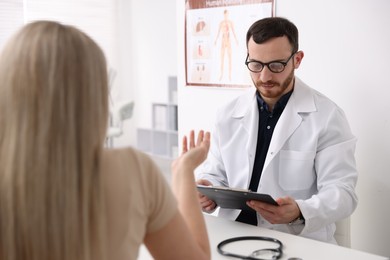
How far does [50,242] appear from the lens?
79 cm

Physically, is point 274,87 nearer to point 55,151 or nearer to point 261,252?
point 261,252

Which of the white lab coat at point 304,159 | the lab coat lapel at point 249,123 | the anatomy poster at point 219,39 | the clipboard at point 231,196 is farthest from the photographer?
the anatomy poster at point 219,39

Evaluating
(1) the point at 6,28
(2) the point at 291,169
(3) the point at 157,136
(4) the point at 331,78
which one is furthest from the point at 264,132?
(3) the point at 157,136

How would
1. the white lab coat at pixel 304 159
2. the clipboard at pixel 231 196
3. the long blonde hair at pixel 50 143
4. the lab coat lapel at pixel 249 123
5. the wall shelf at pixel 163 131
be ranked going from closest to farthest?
the long blonde hair at pixel 50 143 → the clipboard at pixel 231 196 → the white lab coat at pixel 304 159 → the lab coat lapel at pixel 249 123 → the wall shelf at pixel 163 131

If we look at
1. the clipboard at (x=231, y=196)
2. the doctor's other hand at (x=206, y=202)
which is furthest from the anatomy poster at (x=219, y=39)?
the clipboard at (x=231, y=196)

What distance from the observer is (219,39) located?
271 centimetres

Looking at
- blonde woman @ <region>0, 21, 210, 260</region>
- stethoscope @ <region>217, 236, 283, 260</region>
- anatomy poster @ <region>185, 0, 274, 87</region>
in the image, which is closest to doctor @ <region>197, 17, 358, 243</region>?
stethoscope @ <region>217, 236, 283, 260</region>

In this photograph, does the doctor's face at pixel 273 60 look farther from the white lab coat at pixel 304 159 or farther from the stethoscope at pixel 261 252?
the stethoscope at pixel 261 252

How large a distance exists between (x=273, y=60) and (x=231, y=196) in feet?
2.07

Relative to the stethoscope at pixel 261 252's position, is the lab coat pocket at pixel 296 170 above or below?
above

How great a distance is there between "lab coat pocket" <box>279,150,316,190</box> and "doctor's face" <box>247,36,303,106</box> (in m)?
0.27

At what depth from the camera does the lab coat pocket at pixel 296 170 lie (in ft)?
6.17

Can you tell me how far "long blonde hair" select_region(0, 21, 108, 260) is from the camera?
76cm

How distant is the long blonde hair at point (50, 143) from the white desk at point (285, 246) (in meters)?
0.69
